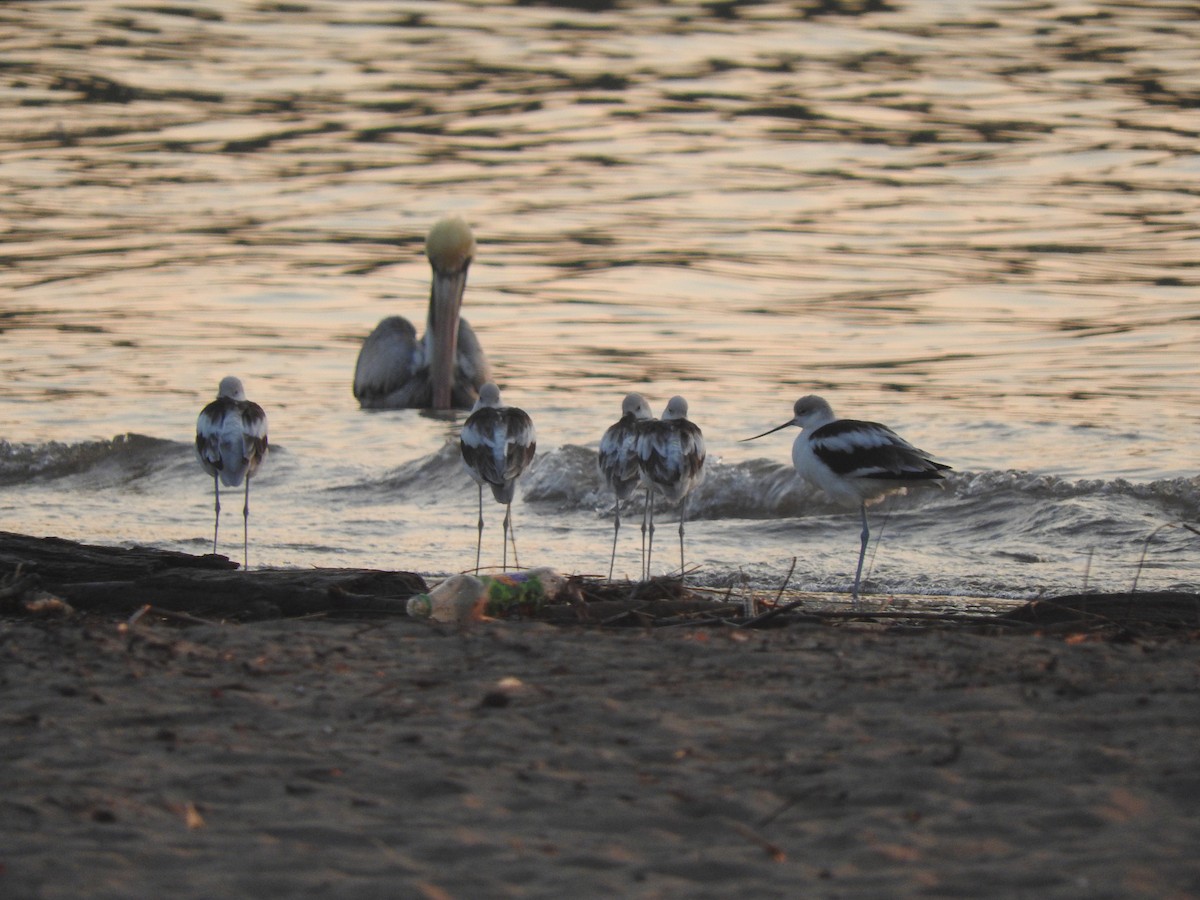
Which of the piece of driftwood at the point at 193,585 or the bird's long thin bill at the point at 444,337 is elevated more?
the bird's long thin bill at the point at 444,337

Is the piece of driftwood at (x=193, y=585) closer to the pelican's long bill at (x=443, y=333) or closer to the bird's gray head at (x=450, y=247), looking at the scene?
the pelican's long bill at (x=443, y=333)

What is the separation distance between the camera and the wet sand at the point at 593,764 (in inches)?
196

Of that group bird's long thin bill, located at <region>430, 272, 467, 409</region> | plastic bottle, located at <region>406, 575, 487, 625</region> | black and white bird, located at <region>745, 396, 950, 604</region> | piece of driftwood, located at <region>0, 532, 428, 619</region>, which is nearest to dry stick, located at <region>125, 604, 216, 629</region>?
piece of driftwood, located at <region>0, 532, 428, 619</region>

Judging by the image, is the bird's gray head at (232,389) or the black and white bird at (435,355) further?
the black and white bird at (435,355)

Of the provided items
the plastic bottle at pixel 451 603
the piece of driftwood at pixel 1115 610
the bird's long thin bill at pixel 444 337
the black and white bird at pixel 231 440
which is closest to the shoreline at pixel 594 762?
the plastic bottle at pixel 451 603

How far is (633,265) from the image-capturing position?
2458 cm

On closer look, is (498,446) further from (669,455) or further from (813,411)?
(813,411)

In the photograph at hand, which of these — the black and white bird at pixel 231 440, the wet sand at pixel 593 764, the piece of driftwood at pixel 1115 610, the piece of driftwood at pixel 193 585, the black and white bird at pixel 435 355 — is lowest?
the wet sand at pixel 593 764

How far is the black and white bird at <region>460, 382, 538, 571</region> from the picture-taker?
1166 centimetres

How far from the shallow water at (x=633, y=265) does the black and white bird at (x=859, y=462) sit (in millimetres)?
585

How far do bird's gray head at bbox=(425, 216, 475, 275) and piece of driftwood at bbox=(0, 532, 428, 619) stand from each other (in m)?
11.6

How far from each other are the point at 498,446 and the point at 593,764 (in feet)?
19.6

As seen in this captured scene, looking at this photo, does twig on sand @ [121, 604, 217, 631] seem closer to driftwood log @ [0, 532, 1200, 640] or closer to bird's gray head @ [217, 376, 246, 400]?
driftwood log @ [0, 532, 1200, 640]

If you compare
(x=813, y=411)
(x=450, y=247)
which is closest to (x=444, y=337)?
(x=450, y=247)
